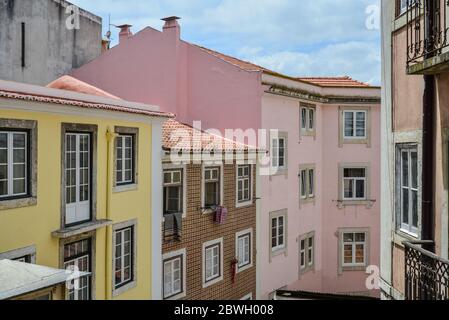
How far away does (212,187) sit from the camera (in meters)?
18.3

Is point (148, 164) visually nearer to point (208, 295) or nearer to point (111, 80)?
point (208, 295)

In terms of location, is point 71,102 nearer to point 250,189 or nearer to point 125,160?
point 125,160

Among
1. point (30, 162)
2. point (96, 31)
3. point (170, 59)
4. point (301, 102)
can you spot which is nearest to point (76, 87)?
point (30, 162)

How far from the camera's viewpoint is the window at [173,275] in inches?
637

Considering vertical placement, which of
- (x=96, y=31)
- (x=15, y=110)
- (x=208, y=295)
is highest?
(x=96, y=31)

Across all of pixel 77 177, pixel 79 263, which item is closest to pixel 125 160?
pixel 77 177

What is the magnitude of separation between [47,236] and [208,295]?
7.93 m

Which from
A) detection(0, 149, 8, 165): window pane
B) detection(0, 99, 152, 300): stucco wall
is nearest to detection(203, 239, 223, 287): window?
detection(0, 99, 152, 300): stucco wall

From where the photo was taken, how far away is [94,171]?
12.8 metres

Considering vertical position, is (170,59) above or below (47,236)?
above

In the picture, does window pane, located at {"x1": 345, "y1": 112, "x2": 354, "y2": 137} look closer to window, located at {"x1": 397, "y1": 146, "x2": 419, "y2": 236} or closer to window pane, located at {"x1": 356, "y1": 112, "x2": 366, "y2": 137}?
window pane, located at {"x1": 356, "y1": 112, "x2": 366, "y2": 137}

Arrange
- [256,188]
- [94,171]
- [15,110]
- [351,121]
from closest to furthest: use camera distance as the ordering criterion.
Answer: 1. [15,110]
2. [94,171]
3. [256,188]
4. [351,121]

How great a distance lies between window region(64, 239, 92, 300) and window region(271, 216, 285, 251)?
10.2m

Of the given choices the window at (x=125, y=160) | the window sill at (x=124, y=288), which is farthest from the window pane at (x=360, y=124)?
the window sill at (x=124, y=288)
